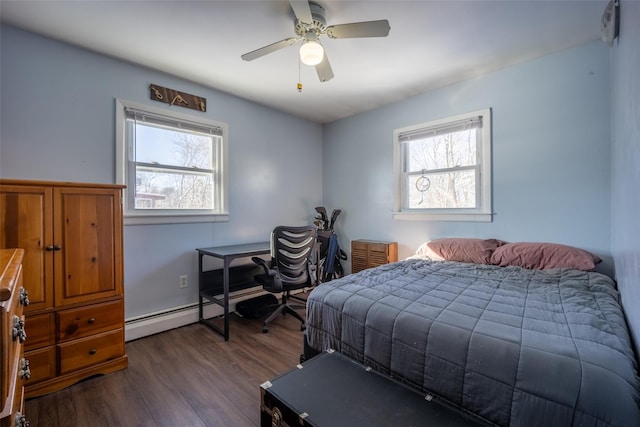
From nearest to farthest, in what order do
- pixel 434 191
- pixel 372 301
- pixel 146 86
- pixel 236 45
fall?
pixel 372 301
pixel 236 45
pixel 146 86
pixel 434 191

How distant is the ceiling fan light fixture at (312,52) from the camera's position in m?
1.86

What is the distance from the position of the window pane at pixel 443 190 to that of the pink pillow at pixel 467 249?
0.50 m

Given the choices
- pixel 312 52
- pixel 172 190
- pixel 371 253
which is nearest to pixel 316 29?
pixel 312 52

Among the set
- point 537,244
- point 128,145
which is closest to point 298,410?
point 537,244

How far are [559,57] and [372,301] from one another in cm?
278

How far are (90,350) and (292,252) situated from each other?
164 cm

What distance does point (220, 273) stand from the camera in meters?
3.13

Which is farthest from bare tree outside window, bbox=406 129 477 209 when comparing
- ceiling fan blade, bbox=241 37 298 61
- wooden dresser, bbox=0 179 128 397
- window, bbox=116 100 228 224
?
wooden dresser, bbox=0 179 128 397

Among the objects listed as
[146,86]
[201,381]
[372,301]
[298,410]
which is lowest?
[201,381]

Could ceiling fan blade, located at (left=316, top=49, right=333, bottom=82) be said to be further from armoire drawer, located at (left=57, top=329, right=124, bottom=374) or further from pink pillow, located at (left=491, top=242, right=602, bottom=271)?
armoire drawer, located at (left=57, top=329, right=124, bottom=374)

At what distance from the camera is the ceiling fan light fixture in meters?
1.86

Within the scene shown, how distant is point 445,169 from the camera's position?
323cm

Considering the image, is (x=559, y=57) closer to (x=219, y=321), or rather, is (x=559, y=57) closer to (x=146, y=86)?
(x=146, y=86)

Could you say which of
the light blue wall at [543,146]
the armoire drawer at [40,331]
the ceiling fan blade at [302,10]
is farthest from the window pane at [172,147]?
the light blue wall at [543,146]
